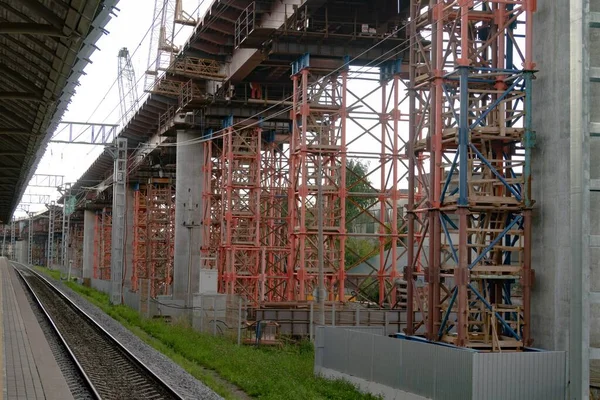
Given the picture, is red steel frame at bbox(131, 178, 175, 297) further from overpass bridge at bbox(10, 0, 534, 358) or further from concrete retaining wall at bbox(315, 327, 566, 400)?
concrete retaining wall at bbox(315, 327, 566, 400)

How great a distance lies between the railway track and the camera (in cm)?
1664

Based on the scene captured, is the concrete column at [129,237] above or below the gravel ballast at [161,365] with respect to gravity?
above

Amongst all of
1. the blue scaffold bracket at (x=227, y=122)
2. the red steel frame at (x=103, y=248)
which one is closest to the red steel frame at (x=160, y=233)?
the red steel frame at (x=103, y=248)

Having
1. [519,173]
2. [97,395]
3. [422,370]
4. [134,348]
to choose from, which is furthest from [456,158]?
[134,348]

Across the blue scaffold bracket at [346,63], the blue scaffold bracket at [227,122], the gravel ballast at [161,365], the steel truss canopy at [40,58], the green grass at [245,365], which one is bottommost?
the green grass at [245,365]

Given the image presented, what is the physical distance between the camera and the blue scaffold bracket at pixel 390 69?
30703mm

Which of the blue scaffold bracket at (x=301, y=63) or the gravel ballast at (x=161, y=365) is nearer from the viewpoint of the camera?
the gravel ballast at (x=161, y=365)

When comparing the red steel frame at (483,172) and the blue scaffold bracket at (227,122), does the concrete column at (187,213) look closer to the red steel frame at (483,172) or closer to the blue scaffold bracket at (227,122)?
the blue scaffold bracket at (227,122)

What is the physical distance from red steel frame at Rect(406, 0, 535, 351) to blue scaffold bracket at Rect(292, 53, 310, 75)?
35.9 ft

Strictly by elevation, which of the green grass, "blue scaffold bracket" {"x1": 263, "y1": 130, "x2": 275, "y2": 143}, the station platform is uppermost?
"blue scaffold bracket" {"x1": 263, "y1": 130, "x2": 275, "y2": 143}

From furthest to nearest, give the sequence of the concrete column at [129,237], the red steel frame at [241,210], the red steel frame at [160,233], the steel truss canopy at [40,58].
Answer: the concrete column at [129,237]
the red steel frame at [160,233]
the red steel frame at [241,210]
the steel truss canopy at [40,58]

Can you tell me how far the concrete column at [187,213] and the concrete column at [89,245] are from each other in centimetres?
3674

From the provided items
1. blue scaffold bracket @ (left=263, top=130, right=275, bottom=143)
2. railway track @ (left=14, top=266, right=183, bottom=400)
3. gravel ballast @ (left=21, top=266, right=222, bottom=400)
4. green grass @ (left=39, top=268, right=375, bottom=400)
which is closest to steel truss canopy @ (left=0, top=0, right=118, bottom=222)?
railway track @ (left=14, top=266, right=183, bottom=400)

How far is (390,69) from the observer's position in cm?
3102
